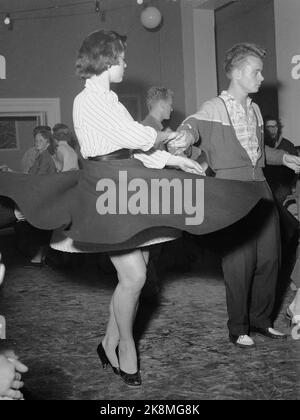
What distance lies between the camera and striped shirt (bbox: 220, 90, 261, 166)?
8.72 feet

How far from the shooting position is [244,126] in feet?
8.75

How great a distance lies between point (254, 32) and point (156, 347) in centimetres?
836

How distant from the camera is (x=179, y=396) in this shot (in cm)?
215

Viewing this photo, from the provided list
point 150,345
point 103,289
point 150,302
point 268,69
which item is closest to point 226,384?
point 150,345

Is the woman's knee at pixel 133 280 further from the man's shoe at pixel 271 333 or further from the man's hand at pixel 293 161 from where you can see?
the man's hand at pixel 293 161

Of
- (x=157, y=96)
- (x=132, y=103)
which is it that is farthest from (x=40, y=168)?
(x=132, y=103)

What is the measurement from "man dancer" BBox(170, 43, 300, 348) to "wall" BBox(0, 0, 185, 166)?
4930 mm

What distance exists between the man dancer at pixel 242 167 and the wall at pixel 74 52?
4930 millimetres

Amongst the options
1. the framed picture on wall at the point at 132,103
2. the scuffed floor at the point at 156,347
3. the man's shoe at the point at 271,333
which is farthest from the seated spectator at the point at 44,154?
the man's shoe at the point at 271,333

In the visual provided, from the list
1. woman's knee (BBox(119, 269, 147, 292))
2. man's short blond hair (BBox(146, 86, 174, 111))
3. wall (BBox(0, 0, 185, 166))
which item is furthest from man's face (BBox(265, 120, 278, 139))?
woman's knee (BBox(119, 269, 147, 292))

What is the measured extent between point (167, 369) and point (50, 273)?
2.58 m

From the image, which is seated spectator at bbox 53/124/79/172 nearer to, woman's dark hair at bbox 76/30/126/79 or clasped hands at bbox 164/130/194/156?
clasped hands at bbox 164/130/194/156

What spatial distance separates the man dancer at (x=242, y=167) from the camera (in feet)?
8.70

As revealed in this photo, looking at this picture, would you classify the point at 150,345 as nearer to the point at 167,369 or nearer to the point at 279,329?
the point at 167,369
